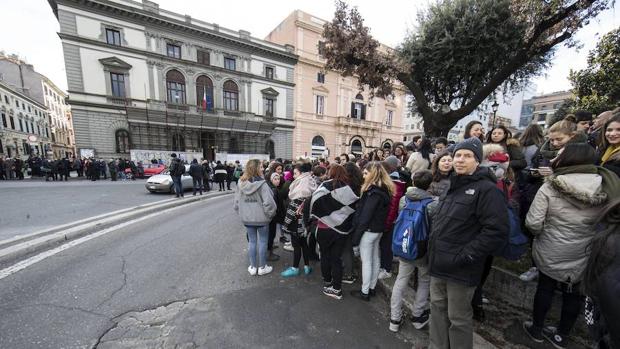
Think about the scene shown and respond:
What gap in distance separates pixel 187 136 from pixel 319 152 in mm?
16630

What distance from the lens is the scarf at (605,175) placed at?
1.90m

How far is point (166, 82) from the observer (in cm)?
2388

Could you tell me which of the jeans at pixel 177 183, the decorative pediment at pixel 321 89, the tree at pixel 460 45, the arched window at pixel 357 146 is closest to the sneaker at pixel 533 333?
the tree at pixel 460 45

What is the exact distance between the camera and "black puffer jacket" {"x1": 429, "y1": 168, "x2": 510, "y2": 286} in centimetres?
175

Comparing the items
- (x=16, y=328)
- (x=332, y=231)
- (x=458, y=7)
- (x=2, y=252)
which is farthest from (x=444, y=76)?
(x=2, y=252)

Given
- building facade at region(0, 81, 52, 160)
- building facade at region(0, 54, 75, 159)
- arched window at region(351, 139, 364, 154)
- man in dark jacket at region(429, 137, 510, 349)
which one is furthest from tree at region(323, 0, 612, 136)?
building facade at region(0, 81, 52, 160)

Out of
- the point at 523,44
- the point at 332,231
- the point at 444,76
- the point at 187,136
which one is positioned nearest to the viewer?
the point at 332,231

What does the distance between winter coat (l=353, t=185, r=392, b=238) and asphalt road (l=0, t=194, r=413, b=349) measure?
3.44 ft

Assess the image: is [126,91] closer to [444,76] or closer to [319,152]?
[319,152]

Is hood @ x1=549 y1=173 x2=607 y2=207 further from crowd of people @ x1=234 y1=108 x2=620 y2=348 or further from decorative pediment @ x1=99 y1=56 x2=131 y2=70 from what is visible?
decorative pediment @ x1=99 y1=56 x2=131 y2=70

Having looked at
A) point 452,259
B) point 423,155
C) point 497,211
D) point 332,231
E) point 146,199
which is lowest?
point 146,199

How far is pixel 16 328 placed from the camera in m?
2.48

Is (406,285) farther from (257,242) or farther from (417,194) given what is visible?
(257,242)

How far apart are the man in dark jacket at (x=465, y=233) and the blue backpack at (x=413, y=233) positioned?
285mm
